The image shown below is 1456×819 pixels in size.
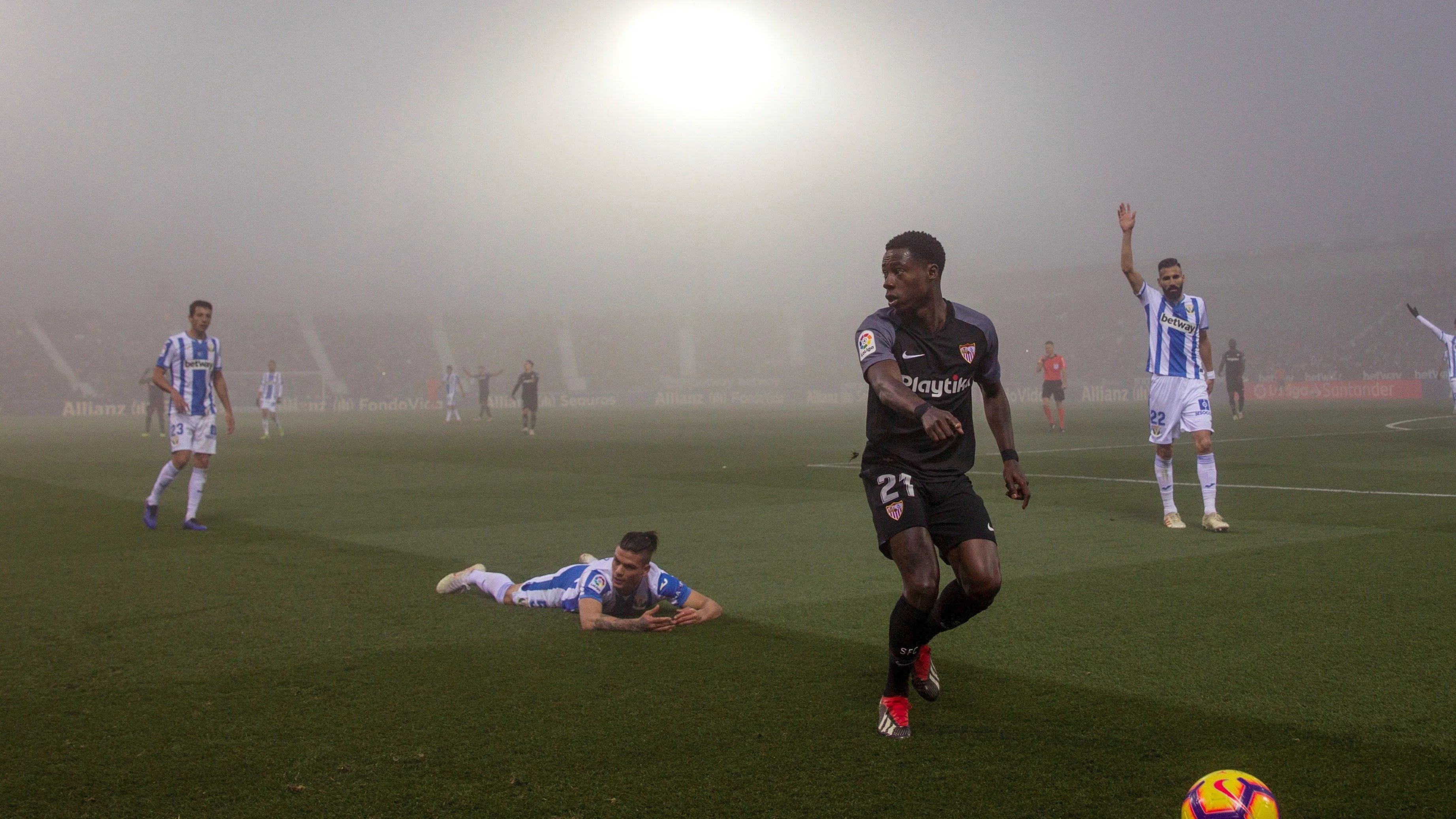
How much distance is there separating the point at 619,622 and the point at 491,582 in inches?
54.7

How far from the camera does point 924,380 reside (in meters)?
4.63

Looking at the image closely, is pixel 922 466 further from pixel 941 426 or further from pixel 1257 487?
pixel 1257 487

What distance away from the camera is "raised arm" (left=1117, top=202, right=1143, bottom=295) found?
8.93 m

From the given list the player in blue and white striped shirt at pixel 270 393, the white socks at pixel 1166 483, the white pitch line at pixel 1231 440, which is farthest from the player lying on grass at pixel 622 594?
the player in blue and white striped shirt at pixel 270 393

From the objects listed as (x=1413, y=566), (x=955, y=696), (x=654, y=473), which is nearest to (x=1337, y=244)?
(x=654, y=473)

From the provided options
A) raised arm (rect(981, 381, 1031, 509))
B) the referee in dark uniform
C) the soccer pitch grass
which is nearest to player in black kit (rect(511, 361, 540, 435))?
the referee in dark uniform

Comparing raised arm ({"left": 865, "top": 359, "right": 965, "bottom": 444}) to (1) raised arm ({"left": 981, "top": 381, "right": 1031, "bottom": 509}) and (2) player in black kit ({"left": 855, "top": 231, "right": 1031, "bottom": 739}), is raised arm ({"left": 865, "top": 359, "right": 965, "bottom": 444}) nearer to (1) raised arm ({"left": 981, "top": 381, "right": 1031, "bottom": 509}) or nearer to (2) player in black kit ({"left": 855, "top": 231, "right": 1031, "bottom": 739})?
(2) player in black kit ({"left": 855, "top": 231, "right": 1031, "bottom": 739})

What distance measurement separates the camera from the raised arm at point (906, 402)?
4.00 meters

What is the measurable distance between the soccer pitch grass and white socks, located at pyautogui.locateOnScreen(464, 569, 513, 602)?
0.09 metres

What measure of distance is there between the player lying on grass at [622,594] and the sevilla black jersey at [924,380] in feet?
6.05

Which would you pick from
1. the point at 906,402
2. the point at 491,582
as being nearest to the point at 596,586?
the point at 491,582

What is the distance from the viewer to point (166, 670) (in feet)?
17.7

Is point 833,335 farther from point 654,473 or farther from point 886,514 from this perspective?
point 886,514

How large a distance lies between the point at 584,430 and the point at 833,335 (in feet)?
162
